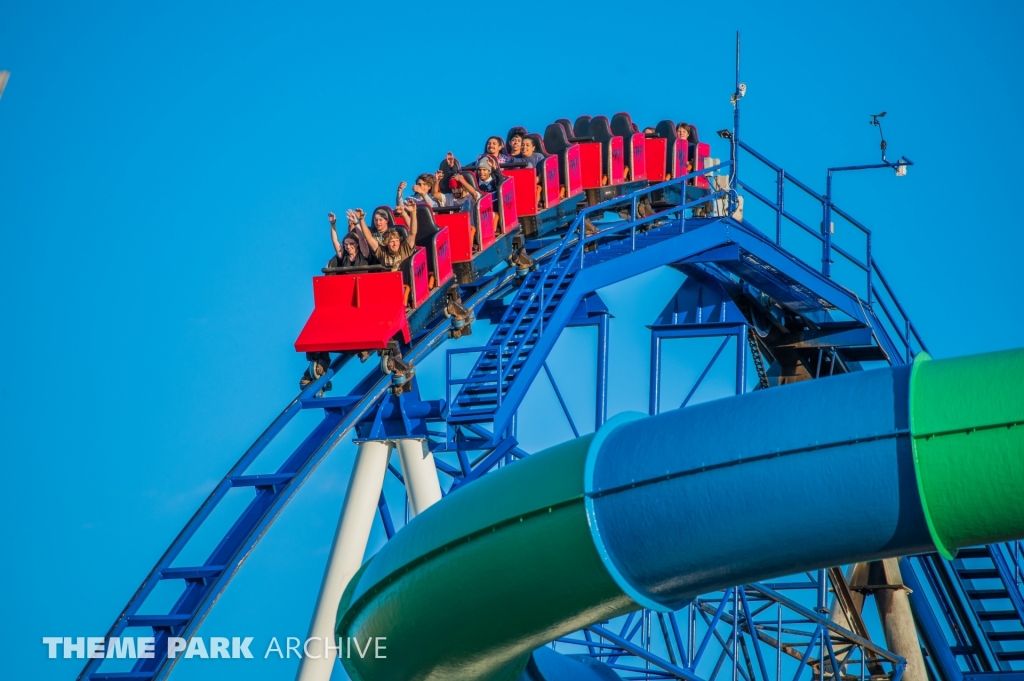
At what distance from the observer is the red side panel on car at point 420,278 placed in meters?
10.5

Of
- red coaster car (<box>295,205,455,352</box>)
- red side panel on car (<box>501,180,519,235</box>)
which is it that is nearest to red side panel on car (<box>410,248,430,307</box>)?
red coaster car (<box>295,205,455,352</box>)

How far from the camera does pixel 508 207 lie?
1218 centimetres

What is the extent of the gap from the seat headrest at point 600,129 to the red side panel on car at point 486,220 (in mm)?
3180

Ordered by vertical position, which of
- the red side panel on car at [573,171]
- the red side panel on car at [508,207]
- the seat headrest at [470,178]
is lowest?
the red side panel on car at [508,207]

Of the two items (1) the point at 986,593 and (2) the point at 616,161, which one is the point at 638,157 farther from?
(1) the point at 986,593

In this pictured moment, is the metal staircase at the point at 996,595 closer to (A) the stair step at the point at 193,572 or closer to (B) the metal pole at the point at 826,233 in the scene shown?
(B) the metal pole at the point at 826,233

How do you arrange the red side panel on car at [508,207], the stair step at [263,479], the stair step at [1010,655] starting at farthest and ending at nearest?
the stair step at [1010,655] → the red side panel on car at [508,207] → the stair step at [263,479]

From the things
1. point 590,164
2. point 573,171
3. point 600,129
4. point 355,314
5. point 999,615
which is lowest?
point 999,615

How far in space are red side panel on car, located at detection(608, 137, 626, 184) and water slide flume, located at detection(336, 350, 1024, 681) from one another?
29.1 ft

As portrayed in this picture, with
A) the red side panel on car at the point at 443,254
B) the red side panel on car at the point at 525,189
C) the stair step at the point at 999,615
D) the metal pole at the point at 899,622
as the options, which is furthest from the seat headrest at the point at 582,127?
the stair step at the point at 999,615

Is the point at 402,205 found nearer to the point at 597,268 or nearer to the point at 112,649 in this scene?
the point at 597,268

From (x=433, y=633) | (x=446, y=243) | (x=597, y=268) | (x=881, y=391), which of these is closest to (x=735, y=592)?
(x=597, y=268)

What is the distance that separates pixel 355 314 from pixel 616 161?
15.0 feet

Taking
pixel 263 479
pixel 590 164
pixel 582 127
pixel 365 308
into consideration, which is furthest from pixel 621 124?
pixel 263 479
